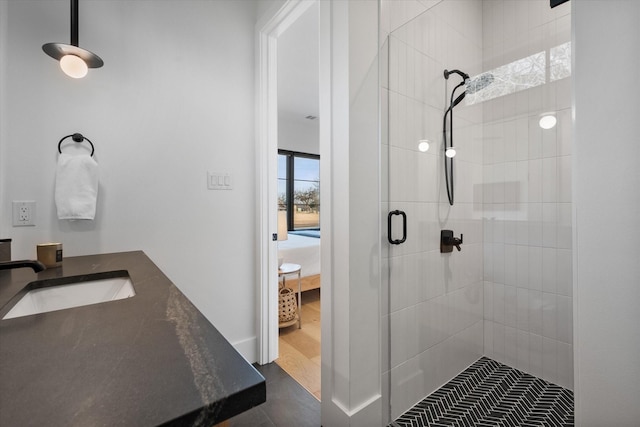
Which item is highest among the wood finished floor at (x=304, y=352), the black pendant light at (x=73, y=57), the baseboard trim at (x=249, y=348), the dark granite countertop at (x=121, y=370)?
the black pendant light at (x=73, y=57)

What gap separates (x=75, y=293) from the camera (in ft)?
3.67

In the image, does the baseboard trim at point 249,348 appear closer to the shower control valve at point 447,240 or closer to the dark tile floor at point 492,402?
the dark tile floor at point 492,402

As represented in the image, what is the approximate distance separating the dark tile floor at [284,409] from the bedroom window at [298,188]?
392cm

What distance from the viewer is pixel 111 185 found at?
1612 mm

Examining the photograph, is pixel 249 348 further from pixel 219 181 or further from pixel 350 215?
pixel 350 215

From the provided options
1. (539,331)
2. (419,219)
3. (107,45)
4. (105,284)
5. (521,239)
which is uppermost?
(107,45)

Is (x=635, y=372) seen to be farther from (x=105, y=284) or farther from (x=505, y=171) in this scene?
(x=105, y=284)

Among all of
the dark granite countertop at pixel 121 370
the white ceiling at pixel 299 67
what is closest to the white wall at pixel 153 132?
the white ceiling at pixel 299 67

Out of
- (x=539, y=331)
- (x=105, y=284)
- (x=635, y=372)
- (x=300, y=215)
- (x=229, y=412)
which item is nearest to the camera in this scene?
(x=229, y=412)

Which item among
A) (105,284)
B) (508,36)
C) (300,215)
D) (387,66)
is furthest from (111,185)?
(300,215)

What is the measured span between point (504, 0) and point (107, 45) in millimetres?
2163

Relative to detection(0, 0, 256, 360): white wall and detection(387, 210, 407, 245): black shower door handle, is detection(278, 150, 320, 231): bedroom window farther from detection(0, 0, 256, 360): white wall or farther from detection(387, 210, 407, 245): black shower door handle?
detection(387, 210, 407, 245): black shower door handle

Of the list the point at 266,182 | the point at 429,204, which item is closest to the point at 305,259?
the point at 266,182

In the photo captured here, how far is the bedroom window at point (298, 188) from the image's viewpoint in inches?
224
